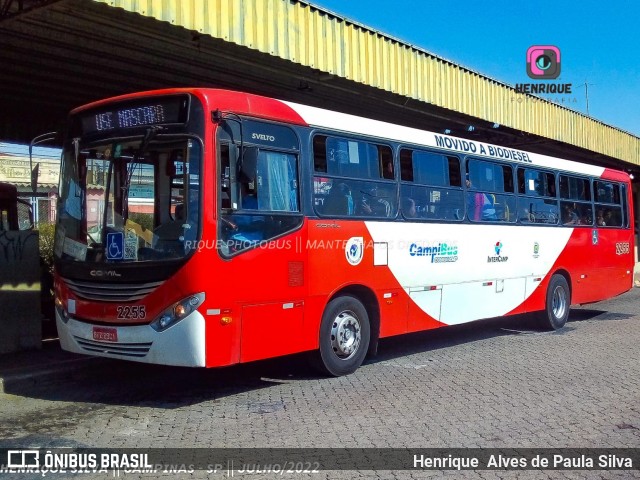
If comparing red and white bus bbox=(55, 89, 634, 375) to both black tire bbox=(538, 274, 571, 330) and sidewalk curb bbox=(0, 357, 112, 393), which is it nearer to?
sidewalk curb bbox=(0, 357, 112, 393)

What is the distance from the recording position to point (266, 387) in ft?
25.4

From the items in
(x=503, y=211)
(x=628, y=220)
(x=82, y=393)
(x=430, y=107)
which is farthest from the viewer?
(x=628, y=220)

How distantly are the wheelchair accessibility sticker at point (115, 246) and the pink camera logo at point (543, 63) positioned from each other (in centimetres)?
1275

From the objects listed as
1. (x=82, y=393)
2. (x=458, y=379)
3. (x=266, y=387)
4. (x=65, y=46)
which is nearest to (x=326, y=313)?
(x=266, y=387)

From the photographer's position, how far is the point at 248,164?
668cm

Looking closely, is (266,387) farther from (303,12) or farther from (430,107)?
(430,107)

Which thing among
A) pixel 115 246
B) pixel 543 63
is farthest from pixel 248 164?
pixel 543 63

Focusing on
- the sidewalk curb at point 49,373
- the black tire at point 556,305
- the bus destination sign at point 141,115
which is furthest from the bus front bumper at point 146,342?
the black tire at point 556,305

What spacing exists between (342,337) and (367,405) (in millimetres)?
1381

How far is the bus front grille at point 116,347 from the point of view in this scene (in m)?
6.57

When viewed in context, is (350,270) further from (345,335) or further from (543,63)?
(543,63)

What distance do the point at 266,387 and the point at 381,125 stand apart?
3.74m

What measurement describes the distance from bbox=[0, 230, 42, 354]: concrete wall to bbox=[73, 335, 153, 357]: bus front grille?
240 centimetres

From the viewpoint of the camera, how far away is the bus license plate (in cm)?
674
